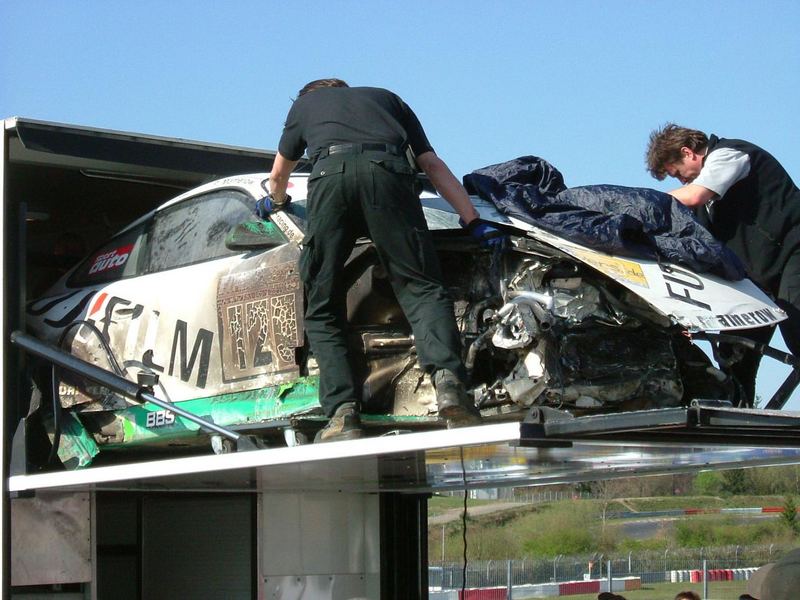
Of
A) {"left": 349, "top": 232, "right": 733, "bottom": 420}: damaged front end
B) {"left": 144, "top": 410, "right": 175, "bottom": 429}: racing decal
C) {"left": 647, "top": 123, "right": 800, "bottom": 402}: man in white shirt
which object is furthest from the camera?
{"left": 144, "top": 410, "right": 175, "bottom": 429}: racing decal

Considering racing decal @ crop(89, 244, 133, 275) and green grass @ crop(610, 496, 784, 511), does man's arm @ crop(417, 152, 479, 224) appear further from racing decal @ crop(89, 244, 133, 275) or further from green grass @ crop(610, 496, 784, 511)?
green grass @ crop(610, 496, 784, 511)

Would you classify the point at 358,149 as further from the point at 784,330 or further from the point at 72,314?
the point at 72,314

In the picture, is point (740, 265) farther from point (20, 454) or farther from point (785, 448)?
point (20, 454)

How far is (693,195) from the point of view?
18.7ft

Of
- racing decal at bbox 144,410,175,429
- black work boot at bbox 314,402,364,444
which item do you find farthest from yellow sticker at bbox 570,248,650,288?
racing decal at bbox 144,410,175,429

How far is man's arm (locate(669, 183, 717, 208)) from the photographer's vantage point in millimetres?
5684

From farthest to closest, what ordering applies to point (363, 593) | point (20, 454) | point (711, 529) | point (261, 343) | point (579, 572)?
1. point (711, 529)
2. point (579, 572)
3. point (363, 593)
4. point (20, 454)
5. point (261, 343)

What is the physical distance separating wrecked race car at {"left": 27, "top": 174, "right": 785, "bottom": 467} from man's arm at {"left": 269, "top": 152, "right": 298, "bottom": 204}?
0.12 m

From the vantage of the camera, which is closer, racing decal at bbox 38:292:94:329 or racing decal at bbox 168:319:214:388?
racing decal at bbox 168:319:214:388

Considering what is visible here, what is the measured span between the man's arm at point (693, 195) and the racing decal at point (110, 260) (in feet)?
9.41

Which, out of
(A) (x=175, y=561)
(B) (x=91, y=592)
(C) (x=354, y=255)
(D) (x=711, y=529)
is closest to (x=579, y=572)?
(D) (x=711, y=529)

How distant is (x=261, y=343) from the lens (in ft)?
18.7

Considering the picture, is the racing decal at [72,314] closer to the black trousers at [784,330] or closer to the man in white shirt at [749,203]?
the man in white shirt at [749,203]

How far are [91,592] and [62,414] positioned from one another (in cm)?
93
